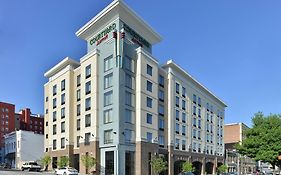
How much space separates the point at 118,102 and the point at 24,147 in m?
56.6

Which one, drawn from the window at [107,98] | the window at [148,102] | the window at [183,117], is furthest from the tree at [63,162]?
the window at [183,117]

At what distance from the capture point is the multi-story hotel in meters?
58.8

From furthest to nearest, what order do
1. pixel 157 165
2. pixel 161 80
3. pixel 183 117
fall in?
pixel 183 117 < pixel 161 80 < pixel 157 165

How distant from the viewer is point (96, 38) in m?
64.9

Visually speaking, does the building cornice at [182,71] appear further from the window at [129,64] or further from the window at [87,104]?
the window at [87,104]

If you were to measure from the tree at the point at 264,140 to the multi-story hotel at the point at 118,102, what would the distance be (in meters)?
17.0

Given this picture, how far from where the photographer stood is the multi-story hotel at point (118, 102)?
2314 inches

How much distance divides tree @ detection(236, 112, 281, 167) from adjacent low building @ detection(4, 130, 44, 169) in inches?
2543

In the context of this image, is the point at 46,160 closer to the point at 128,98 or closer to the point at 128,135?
the point at 128,135

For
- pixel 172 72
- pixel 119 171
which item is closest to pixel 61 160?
pixel 119 171

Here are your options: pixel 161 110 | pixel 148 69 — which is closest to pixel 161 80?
pixel 161 110

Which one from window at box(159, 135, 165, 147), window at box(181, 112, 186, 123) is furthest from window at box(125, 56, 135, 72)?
window at box(181, 112, 186, 123)

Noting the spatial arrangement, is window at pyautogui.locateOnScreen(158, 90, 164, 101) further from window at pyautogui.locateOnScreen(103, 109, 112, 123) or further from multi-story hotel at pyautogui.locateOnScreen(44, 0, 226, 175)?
window at pyautogui.locateOnScreen(103, 109, 112, 123)

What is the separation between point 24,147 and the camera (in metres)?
103
